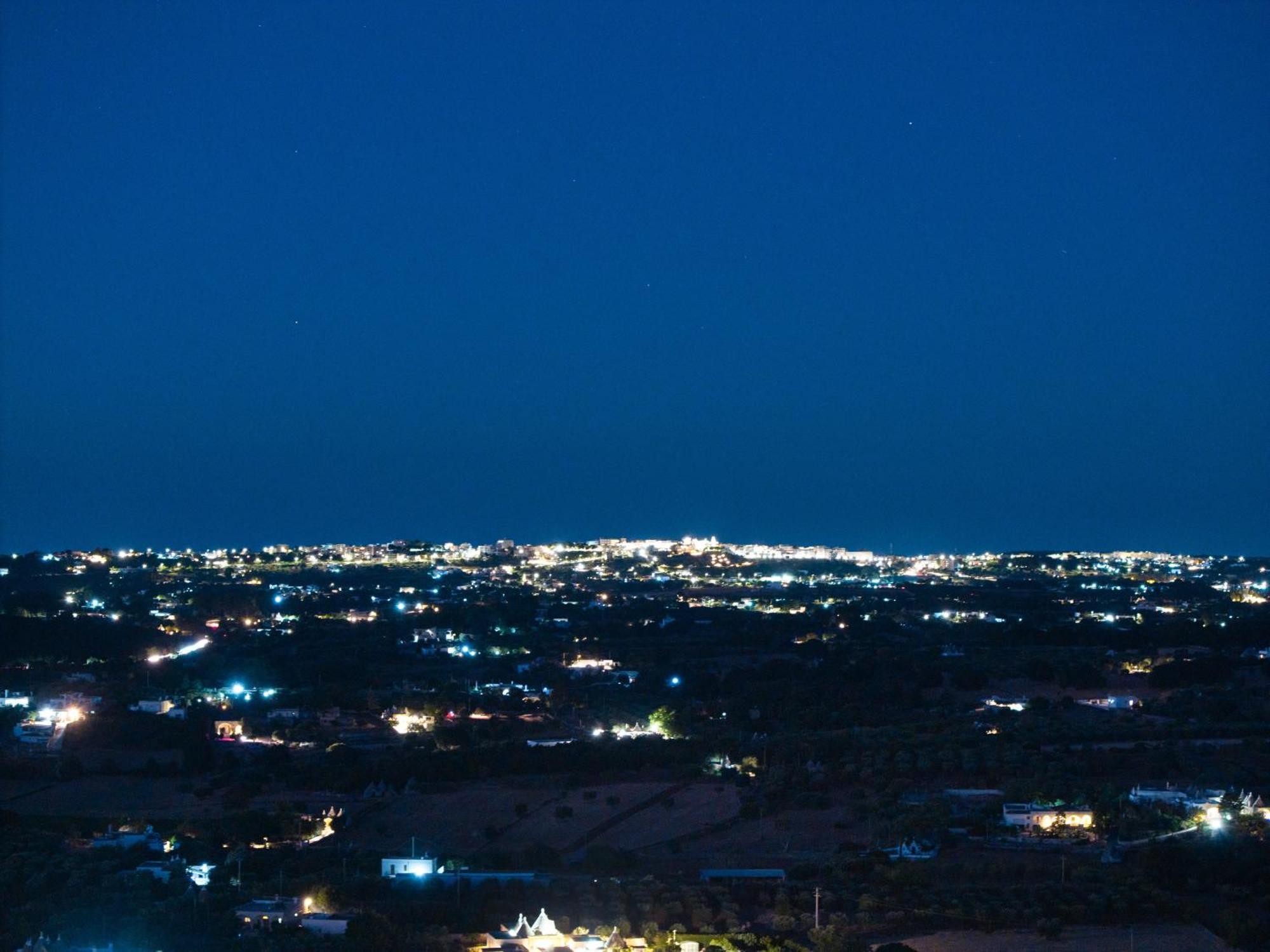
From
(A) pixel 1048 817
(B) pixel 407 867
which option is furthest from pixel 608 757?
(A) pixel 1048 817

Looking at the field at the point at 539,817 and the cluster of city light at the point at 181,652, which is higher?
the cluster of city light at the point at 181,652

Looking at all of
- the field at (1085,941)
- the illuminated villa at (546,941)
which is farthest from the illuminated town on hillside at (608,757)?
the field at (1085,941)

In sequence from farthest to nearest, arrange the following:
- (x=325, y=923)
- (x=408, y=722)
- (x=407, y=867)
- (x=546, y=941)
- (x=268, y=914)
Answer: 1. (x=408, y=722)
2. (x=407, y=867)
3. (x=268, y=914)
4. (x=325, y=923)
5. (x=546, y=941)

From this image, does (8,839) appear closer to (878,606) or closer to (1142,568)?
(878,606)

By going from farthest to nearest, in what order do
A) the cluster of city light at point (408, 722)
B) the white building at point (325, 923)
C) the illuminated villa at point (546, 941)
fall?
the cluster of city light at point (408, 722), the white building at point (325, 923), the illuminated villa at point (546, 941)

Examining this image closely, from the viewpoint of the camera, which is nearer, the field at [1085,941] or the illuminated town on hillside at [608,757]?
the field at [1085,941]

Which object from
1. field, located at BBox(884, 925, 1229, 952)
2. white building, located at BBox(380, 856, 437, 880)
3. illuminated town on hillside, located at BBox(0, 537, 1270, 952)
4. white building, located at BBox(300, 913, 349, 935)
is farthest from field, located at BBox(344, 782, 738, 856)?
field, located at BBox(884, 925, 1229, 952)

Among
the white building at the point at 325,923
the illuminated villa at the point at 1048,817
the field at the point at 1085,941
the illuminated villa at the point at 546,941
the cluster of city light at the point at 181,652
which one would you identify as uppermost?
the cluster of city light at the point at 181,652

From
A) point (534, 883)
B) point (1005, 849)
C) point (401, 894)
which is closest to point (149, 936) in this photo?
point (401, 894)

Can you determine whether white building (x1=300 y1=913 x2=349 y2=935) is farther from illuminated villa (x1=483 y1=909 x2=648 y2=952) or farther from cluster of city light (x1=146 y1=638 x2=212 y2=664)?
cluster of city light (x1=146 y1=638 x2=212 y2=664)

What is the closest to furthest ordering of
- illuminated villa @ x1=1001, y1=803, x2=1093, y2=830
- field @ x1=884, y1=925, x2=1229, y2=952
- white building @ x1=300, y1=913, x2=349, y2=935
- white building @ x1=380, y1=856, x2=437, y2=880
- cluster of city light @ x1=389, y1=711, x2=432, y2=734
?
white building @ x1=300, y1=913, x2=349, y2=935 < field @ x1=884, y1=925, x2=1229, y2=952 < white building @ x1=380, y1=856, x2=437, y2=880 < illuminated villa @ x1=1001, y1=803, x2=1093, y2=830 < cluster of city light @ x1=389, y1=711, x2=432, y2=734

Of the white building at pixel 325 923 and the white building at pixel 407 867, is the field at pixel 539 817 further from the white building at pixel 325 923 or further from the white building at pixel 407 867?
the white building at pixel 325 923

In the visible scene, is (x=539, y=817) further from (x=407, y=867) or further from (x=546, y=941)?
(x=546, y=941)
